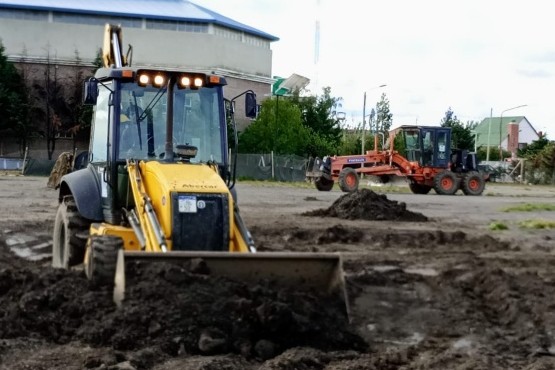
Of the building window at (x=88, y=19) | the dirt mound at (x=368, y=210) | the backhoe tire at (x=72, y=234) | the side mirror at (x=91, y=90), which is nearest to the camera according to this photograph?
the side mirror at (x=91, y=90)

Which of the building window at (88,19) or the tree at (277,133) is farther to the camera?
the building window at (88,19)

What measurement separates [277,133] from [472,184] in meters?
24.5

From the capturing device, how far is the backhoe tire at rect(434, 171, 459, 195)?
1527 inches

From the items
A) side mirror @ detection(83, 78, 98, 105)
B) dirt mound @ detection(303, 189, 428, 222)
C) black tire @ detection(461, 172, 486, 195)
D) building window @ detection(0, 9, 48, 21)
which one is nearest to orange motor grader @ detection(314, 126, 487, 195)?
black tire @ detection(461, 172, 486, 195)

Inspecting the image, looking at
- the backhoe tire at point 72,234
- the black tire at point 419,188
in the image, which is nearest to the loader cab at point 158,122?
the backhoe tire at point 72,234

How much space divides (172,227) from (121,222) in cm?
149

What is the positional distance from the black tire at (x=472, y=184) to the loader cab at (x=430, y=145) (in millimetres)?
1132

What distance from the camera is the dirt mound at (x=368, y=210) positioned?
73.3ft

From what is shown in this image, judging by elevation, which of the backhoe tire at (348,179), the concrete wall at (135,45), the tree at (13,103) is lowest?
the backhoe tire at (348,179)

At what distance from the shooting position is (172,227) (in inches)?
371

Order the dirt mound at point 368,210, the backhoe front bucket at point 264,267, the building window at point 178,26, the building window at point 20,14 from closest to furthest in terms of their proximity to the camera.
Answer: the backhoe front bucket at point 264,267 → the dirt mound at point 368,210 → the building window at point 20,14 → the building window at point 178,26

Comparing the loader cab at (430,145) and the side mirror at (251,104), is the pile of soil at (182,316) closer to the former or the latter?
the side mirror at (251,104)

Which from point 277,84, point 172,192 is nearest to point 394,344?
point 172,192

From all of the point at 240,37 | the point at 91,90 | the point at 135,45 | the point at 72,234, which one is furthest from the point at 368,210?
the point at 240,37
